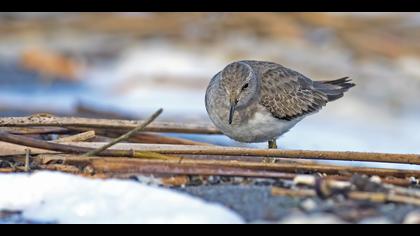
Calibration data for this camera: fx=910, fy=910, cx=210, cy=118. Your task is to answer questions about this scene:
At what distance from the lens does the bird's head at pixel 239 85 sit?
5.83 meters

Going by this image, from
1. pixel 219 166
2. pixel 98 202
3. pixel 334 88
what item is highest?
pixel 334 88

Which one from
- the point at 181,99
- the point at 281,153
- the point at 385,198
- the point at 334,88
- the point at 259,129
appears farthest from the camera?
the point at 181,99

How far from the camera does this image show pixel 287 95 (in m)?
6.28

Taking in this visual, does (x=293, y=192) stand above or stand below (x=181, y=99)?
below

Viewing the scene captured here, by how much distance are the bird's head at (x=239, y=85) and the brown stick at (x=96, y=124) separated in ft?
0.79

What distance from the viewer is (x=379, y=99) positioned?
8828 mm

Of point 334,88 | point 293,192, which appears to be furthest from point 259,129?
point 293,192

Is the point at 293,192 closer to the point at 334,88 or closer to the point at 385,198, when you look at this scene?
the point at 385,198

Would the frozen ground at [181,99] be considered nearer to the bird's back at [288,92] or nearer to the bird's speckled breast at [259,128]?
the bird's back at [288,92]

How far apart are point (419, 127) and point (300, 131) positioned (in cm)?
111

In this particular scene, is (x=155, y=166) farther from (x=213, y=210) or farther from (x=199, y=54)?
(x=199, y=54)

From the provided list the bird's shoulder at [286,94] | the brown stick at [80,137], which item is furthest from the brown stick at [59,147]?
the bird's shoulder at [286,94]

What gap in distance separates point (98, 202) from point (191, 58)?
6817 mm
